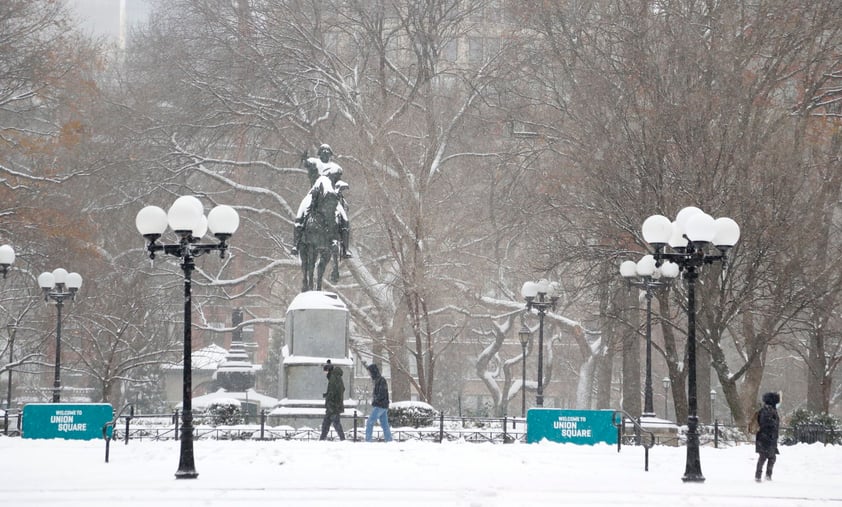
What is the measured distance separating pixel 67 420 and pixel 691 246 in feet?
39.4

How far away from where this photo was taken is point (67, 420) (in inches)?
846

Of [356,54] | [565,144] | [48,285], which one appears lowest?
[48,285]

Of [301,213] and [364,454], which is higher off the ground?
[301,213]

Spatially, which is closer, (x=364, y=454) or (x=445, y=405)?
(x=364, y=454)

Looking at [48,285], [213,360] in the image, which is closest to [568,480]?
[48,285]

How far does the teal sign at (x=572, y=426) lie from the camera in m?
21.1

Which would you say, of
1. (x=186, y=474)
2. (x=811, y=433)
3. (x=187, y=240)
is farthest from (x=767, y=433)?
(x=811, y=433)

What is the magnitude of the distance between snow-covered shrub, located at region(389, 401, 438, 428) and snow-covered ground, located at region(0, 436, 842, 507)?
5443mm

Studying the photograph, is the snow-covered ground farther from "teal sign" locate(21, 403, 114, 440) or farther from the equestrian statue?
the equestrian statue

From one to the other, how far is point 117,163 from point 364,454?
69.1 ft

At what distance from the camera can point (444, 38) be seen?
124 ft

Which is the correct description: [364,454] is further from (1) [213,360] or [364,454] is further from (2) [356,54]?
(1) [213,360]

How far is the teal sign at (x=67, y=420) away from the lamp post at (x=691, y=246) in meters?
10.8

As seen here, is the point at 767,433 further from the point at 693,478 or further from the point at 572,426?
the point at 572,426
